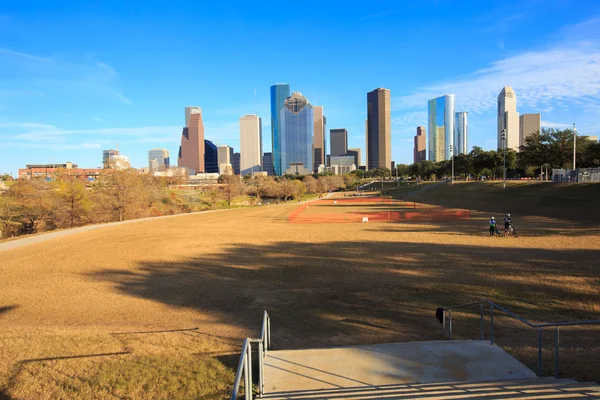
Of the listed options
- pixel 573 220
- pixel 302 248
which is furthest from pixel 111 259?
pixel 573 220

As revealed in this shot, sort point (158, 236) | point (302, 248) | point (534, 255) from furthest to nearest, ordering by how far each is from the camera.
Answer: point (158, 236) → point (302, 248) → point (534, 255)

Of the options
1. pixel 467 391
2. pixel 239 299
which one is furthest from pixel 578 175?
pixel 467 391

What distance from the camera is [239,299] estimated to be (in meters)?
12.6

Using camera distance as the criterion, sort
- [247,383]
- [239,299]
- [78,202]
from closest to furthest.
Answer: [247,383] < [239,299] < [78,202]

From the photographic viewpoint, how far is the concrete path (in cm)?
600

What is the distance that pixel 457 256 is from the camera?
1783cm

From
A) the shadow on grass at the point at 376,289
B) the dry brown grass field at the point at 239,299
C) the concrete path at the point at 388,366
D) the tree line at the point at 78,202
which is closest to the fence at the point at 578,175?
the dry brown grass field at the point at 239,299

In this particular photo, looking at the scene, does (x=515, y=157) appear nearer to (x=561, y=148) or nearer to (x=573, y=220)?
(x=561, y=148)

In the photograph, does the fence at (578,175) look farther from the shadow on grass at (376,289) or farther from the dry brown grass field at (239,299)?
the shadow on grass at (376,289)

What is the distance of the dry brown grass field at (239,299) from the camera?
7.04m

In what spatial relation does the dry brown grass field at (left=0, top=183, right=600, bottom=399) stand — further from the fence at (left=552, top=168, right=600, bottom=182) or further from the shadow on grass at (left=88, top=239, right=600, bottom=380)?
the fence at (left=552, top=168, right=600, bottom=182)

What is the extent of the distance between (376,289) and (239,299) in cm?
468

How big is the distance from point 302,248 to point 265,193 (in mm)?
85782

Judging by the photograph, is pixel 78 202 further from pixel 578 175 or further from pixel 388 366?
pixel 578 175
